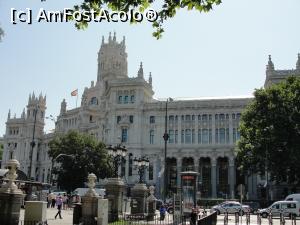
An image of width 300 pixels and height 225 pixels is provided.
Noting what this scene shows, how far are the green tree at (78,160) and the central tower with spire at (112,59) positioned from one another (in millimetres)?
43094

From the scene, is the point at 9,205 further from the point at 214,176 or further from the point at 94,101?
the point at 94,101

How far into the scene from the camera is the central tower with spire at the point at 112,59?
11369cm

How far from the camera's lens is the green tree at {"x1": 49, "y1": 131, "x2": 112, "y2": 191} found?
225ft

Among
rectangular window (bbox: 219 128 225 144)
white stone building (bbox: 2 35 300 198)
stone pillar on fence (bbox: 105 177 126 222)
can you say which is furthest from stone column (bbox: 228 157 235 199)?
stone pillar on fence (bbox: 105 177 126 222)

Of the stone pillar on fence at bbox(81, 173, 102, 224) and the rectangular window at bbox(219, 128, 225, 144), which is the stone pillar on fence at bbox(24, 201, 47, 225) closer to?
the stone pillar on fence at bbox(81, 173, 102, 224)

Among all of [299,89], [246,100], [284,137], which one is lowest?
[284,137]

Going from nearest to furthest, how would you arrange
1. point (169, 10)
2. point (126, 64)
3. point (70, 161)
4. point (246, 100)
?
point (169, 10), point (70, 161), point (246, 100), point (126, 64)

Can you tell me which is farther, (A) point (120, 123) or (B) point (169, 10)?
(A) point (120, 123)

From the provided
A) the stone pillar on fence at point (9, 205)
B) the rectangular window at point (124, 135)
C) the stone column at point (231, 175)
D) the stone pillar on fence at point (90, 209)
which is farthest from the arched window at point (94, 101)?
the stone pillar on fence at point (9, 205)

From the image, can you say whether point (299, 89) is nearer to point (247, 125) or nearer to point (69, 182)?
point (247, 125)

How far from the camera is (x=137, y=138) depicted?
81750mm

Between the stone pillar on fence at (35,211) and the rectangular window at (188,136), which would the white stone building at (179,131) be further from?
the stone pillar on fence at (35,211)

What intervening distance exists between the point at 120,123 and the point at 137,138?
4.79 m

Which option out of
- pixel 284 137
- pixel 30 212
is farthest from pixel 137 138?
pixel 30 212
